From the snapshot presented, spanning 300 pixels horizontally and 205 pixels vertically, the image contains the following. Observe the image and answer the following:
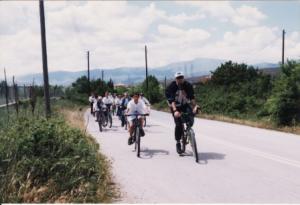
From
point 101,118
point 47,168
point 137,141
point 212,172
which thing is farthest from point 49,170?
point 101,118

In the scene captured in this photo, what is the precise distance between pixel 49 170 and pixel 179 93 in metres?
4.45

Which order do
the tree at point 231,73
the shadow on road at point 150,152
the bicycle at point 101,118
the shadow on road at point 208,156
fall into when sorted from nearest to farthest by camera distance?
the shadow on road at point 208,156 < the shadow on road at point 150,152 < the bicycle at point 101,118 < the tree at point 231,73

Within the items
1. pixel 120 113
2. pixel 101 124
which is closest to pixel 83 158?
pixel 101 124

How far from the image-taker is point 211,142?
1527 cm

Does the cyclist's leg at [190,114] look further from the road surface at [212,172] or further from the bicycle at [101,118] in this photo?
the bicycle at [101,118]

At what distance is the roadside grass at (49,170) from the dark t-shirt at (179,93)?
2.67m

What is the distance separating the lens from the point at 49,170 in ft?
26.3

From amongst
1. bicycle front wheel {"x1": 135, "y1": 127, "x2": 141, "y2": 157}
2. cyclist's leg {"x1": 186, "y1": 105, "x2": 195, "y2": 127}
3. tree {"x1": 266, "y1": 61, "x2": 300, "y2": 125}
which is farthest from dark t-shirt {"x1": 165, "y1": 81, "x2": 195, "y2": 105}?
tree {"x1": 266, "y1": 61, "x2": 300, "y2": 125}

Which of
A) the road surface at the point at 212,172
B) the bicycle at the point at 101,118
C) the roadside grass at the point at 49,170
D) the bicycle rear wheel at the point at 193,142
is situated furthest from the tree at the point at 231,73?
the roadside grass at the point at 49,170

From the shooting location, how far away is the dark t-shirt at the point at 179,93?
11.6m

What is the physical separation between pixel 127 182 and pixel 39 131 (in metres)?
1.84

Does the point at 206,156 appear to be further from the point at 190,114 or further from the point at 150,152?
the point at 150,152

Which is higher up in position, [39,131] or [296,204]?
[39,131]

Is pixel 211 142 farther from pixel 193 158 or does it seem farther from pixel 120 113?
pixel 120 113
